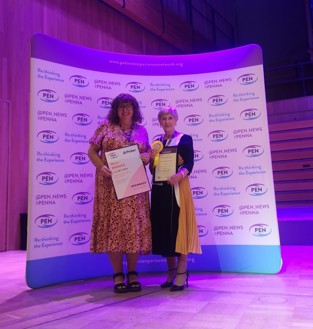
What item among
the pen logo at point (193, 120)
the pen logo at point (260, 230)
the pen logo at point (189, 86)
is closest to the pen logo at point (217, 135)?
the pen logo at point (193, 120)

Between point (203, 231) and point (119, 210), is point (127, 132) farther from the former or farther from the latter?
point (203, 231)

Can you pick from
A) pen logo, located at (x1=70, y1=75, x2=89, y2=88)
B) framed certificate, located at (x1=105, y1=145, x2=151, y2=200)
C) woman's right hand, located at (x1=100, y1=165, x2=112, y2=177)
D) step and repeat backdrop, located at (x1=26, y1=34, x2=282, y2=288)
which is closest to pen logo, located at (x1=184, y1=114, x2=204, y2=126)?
step and repeat backdrop, located at (x1=26, y1=34, x2=282, y2=288)

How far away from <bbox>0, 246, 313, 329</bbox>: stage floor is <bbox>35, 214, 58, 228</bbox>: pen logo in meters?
0.46

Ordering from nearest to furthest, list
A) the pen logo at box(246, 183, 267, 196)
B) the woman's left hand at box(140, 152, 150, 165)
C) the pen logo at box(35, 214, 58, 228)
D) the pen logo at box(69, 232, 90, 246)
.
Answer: the woman's left hand at box(140, 152, 150, 165)
the pen logo at box(35, 214, 58, 228)
the pen logo at box(69, 232, 90, 246)
the pen logo at box(246, 183, 267, 196)

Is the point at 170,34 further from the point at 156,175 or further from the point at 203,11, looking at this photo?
the point at 156,175

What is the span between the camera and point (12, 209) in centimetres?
459

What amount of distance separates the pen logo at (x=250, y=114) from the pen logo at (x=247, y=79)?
239 mm

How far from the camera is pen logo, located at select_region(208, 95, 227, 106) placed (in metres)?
2.92

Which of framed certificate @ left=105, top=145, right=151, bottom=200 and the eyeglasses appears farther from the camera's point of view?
the eyeglasses

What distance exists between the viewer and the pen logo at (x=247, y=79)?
284 cm

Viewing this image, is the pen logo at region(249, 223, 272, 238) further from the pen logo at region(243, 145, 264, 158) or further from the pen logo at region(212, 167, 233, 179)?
the pen logo at region(243, 145, 264, 158)

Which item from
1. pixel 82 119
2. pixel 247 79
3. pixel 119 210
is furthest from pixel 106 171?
pixel 247 79

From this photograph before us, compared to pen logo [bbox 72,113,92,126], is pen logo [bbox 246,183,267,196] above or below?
below

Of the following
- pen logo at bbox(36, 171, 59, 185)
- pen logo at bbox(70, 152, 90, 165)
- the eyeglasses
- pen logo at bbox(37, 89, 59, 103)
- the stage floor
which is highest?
pen logo at bbox(37, 89, 59, 103)
